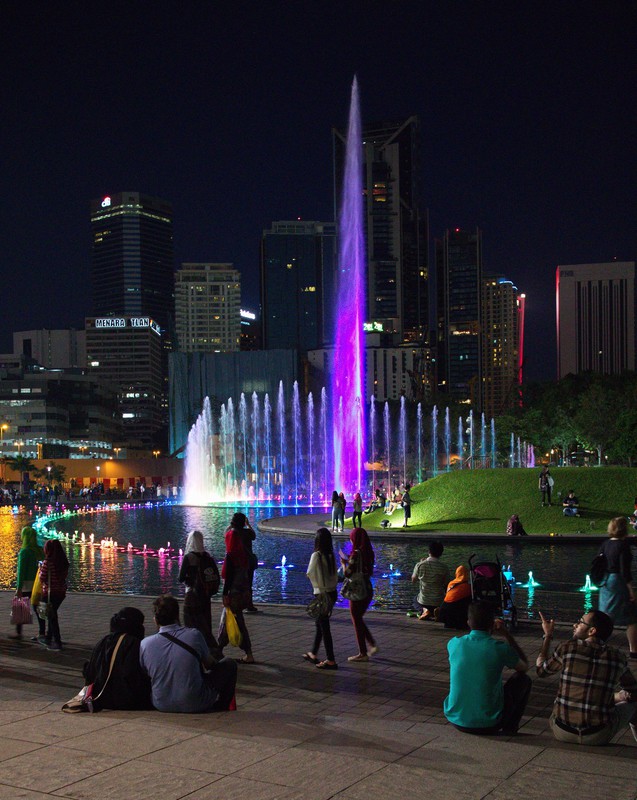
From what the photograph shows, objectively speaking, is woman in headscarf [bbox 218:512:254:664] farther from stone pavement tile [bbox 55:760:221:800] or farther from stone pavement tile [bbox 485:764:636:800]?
stone pavement tile [bbox 485:764:636:800]

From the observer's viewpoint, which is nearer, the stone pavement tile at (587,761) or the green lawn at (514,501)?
the stone pavement tile at (587,761)

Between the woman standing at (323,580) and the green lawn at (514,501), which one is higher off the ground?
the woman standing at (323,580)

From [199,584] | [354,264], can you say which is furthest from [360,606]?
[354,264]

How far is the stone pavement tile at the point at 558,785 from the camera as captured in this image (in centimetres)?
577

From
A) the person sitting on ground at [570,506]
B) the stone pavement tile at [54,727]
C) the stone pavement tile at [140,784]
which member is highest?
the stone pavement tile at [140,784]

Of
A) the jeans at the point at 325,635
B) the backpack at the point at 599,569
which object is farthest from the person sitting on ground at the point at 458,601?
the jeans at the point at 325,635

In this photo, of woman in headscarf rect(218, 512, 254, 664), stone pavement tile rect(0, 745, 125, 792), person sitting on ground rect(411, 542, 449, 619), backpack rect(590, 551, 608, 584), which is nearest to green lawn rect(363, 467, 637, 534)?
person sitting on ground rect(411, 542, 449, 619)

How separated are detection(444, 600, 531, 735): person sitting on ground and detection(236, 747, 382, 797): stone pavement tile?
1.22 meters

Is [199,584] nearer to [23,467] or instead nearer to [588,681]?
[588,681]

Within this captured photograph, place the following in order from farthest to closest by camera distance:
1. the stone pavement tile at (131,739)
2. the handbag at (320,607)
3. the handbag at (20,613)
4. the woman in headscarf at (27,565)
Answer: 1. the woman in headscarf at (27,565)
2. the handbag at (20,613)
3. the handbag at (320,607)
4. the stone pavement tile at (131,739)

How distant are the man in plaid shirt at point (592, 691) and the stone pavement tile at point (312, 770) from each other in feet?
5.63

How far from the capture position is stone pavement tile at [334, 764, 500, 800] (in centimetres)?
572

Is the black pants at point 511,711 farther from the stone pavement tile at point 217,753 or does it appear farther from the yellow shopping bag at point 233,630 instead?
the yellow shopping bag at point 233,630

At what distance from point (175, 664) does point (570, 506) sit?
27.8 meters
